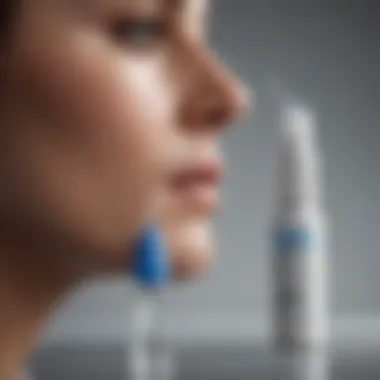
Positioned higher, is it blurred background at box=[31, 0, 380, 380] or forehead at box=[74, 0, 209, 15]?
blurred background at box=[31, 0, 380, 380]

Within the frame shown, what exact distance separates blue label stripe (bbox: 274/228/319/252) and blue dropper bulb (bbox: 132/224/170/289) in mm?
421

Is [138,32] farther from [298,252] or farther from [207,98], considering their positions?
[298,252]

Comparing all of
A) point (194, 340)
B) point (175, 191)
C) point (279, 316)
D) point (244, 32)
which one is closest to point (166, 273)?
point (175, 191)

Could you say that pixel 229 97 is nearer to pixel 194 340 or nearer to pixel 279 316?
pixel 279 316

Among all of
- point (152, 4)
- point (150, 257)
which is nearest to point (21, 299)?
point (150, 257)

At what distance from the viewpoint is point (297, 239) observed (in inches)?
38.2

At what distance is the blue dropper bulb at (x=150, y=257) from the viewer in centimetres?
55

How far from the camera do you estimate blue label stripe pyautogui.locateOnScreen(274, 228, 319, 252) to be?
971 mm

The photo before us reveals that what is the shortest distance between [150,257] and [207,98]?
10 centimetres

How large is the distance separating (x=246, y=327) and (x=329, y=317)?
0.36ft

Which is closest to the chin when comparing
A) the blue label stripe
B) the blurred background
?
the blue label stripe

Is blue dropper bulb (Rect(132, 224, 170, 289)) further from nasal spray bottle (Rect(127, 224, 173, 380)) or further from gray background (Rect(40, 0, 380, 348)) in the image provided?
gray background (Rect(40, 0, 380, 348))

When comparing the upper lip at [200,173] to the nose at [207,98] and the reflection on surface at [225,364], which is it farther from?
the reflection on surface at [225,364]

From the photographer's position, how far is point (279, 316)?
99 centimetres
